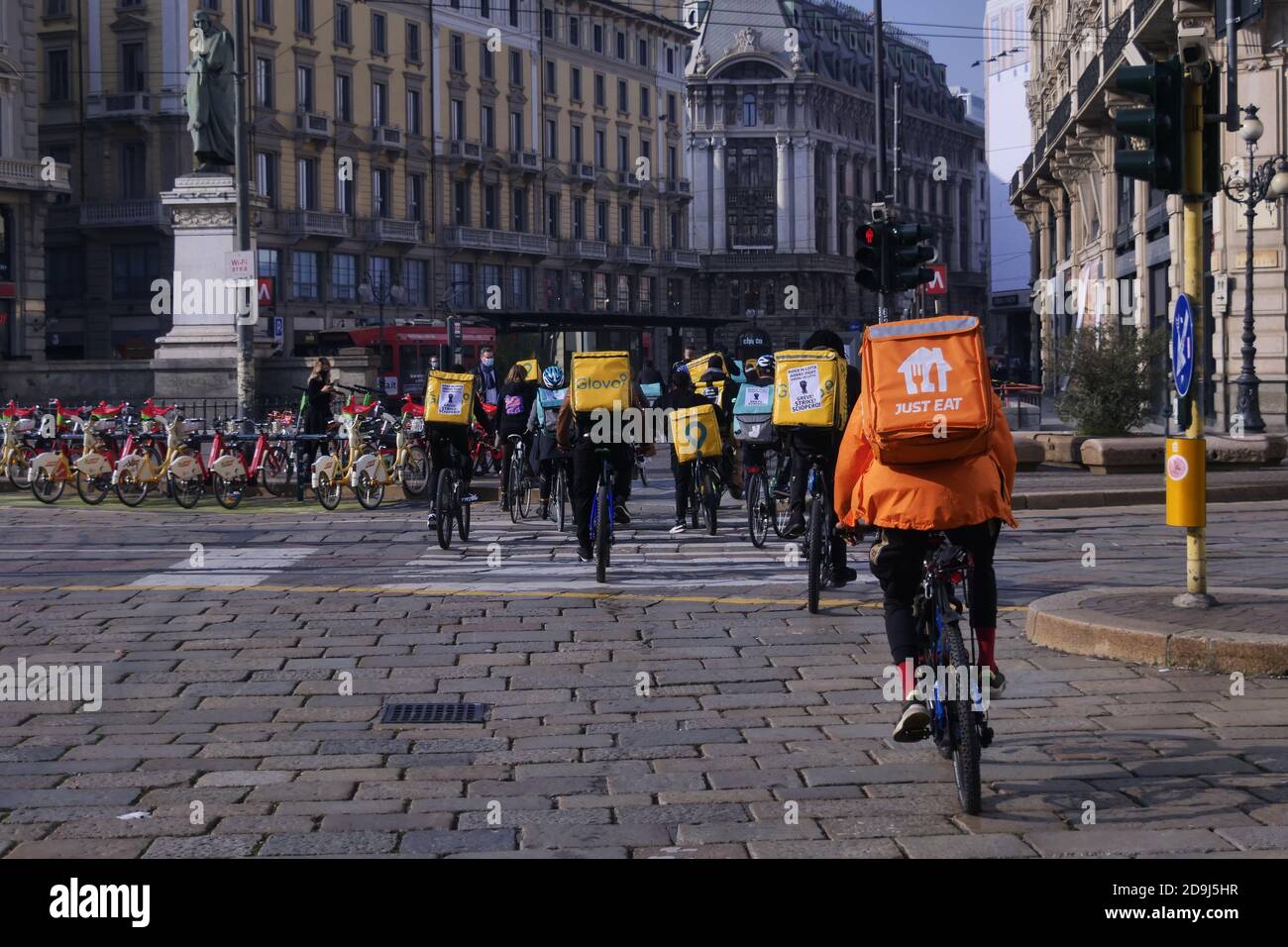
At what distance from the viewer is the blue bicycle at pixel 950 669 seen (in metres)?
5.69

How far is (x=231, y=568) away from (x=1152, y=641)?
7.37 metres

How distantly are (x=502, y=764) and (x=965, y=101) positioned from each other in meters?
130

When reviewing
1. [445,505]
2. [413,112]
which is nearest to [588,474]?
[445,505]

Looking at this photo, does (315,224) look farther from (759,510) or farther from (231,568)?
(231,568)

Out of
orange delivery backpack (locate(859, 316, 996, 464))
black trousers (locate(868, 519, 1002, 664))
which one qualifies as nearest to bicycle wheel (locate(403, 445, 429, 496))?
black trousers (locate(868, 519, 1002, 664))

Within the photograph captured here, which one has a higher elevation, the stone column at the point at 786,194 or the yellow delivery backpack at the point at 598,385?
the stone column at the point at 786,194

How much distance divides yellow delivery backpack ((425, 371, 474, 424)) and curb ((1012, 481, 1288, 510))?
5745 millimetres

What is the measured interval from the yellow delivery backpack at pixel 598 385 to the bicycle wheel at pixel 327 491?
7.37 metres

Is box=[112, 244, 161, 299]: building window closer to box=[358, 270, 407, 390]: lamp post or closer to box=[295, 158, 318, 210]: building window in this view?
box=[295, 158, 318, 210]: building window

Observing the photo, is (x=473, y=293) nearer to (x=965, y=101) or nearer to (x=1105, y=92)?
(x=1105, y=92)

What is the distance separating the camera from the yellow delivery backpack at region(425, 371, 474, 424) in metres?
15.3

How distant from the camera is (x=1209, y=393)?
31.7 meters

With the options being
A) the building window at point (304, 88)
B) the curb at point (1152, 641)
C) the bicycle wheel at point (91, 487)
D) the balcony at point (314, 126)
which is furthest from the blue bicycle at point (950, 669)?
the building window at point (304, 88)

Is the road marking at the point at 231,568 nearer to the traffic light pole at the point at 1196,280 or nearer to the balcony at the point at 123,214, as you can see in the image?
the traffic light pole at the point at 1196,280
